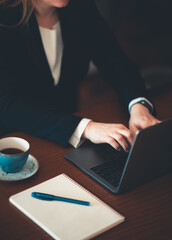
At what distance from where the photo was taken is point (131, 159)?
33.4 inches

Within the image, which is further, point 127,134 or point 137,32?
point 137,32

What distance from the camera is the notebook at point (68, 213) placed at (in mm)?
793

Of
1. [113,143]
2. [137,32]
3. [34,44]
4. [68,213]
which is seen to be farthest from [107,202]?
[137,32]

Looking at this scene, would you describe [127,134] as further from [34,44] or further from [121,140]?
[34,44]

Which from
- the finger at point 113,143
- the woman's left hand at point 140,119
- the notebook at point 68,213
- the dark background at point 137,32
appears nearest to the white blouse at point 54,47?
the woman's left hand at point 140,119

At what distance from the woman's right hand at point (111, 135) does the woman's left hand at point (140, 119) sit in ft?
0.37

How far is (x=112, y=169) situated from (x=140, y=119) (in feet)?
0.97

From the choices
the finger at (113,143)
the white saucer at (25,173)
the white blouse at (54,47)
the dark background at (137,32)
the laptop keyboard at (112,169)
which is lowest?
the dark background at (137,32)

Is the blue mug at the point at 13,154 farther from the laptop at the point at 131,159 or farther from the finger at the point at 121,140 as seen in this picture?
the finger at the point at 121,140

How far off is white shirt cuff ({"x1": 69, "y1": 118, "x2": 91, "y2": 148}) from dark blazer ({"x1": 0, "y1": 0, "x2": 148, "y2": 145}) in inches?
0.6

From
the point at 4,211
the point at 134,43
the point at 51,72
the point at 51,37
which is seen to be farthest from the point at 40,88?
the point at 134,43

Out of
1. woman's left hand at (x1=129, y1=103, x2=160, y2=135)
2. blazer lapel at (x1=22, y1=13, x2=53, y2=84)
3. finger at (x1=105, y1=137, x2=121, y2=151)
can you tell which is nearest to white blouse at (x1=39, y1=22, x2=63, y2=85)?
blazer lapel at (x1=22, y1=13, x2=53, y2=84)

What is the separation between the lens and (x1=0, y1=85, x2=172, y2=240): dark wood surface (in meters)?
0.80

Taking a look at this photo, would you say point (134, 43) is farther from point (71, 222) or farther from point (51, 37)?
point (71, 222)
